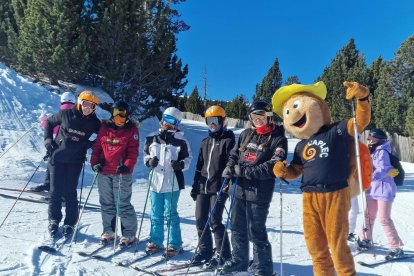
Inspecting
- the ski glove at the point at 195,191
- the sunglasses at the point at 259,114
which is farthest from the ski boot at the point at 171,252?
the sunglasses at the point at 259,114

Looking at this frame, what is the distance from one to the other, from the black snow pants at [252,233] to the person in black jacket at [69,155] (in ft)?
8.36

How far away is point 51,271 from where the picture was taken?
415 cm

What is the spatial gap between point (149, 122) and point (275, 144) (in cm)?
1432

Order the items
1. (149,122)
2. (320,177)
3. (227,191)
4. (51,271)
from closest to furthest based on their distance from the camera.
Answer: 1. (320,177)
2. (51,271)
3. (227,191)
4. (149,122)

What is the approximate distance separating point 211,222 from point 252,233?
2.21 feet

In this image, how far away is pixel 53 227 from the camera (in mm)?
5367

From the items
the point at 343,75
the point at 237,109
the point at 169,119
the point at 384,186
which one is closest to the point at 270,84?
the point at 237,109

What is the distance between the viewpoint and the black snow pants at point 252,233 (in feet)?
13.4

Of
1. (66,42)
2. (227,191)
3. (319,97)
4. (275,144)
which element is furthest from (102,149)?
(66,42)

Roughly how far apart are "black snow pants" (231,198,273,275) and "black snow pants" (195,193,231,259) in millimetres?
281

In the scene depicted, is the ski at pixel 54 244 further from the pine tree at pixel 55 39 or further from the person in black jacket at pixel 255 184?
the pine tree at pixel 55 39

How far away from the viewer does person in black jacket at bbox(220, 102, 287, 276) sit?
408 centimetres

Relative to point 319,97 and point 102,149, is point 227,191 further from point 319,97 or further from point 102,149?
point 102,149

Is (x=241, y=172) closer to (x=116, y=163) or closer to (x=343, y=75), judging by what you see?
(x=116, y=163)
